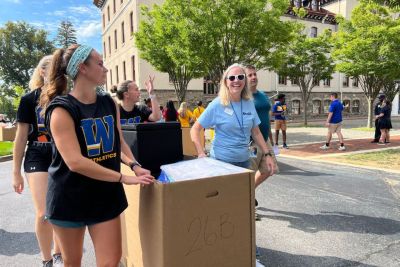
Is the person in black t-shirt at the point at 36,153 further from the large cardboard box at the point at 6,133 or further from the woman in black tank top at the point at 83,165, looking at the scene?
the large cardboard box at the point at 6,133

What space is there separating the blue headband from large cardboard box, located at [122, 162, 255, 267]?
31.8 inches

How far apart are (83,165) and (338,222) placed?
12.0 ft

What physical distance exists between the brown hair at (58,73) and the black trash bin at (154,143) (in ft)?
1.91

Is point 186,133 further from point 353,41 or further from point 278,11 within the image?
point 353,41

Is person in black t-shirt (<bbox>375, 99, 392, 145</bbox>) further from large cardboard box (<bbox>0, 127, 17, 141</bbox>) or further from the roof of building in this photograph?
the roof of building

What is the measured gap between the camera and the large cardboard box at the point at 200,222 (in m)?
1.71

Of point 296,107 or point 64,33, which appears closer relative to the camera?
point 296,107

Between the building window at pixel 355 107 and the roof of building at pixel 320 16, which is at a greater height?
the roof of building at pixel 320 16

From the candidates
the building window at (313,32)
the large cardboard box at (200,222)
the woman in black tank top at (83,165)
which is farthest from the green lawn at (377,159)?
the building window at (313,32)

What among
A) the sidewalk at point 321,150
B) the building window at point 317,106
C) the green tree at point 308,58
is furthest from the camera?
the building window at point 317,106

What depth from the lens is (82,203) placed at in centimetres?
181

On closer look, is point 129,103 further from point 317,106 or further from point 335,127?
point 317,106

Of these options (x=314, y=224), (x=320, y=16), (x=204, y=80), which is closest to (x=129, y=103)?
(x=314, y=224)

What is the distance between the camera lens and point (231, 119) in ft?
10.3
